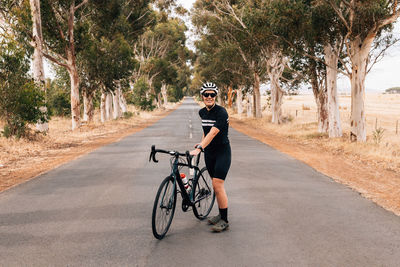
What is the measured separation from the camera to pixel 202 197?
518 centimetres

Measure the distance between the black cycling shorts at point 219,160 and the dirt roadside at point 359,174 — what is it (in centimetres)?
303

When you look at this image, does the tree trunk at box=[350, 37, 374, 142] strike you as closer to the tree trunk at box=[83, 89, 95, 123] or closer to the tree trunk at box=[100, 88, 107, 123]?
the tree trunk at box=[83, 89, 95, 123]

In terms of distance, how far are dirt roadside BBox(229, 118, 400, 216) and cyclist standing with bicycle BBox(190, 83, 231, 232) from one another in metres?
3.00

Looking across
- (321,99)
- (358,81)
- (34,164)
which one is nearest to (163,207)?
(34,164)

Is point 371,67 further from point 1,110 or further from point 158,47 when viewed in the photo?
point 158,47

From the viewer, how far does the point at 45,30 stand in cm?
1938

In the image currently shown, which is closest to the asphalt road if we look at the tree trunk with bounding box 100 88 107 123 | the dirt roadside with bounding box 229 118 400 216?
the dirt roadside with bounding box 229 118 400 216

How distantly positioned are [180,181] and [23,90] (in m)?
10.9

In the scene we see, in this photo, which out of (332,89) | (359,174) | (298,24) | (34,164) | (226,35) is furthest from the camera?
(226,35)

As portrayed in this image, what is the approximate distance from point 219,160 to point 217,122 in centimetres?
52

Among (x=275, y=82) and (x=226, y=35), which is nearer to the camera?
(x=275, y=82)

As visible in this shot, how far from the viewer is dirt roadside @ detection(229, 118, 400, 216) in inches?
256

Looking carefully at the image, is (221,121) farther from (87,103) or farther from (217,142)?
Answer: (87,103)

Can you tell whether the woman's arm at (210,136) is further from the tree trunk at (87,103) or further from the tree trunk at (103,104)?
the tree trunk at (103,104)
